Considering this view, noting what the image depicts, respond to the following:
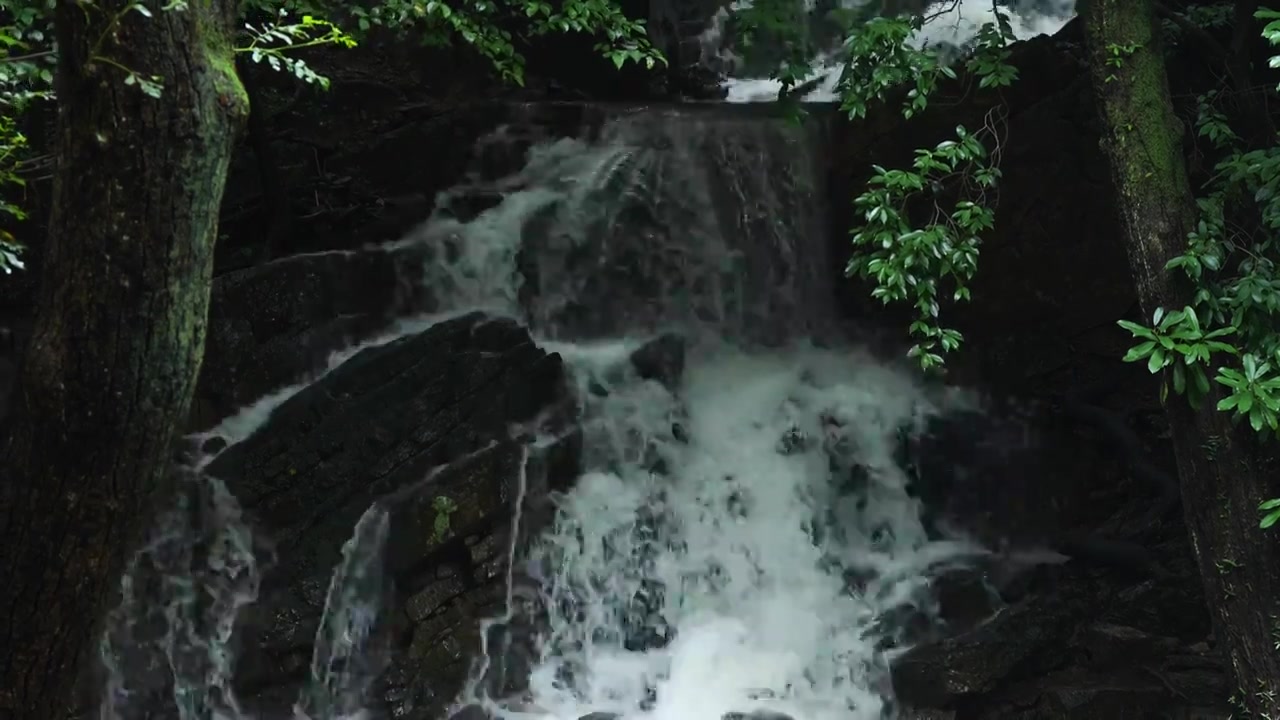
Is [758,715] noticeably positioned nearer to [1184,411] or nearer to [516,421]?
[516,421]

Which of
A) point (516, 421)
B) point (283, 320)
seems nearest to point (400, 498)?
point (516, 421)

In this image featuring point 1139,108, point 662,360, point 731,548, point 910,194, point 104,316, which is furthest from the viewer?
point 662,360

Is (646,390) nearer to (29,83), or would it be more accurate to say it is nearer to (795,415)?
(795,415)

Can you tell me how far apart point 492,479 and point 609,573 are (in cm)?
118

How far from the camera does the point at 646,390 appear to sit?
27.1ft

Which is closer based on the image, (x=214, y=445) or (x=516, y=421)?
(x=214, y=445)

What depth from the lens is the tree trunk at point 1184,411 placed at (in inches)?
194

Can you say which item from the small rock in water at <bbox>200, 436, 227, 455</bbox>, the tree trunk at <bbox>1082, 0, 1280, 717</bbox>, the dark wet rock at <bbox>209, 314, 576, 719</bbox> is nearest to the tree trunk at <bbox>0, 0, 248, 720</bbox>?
the dark wet rock at <bbox>209, 314, 576, 719</bbox>

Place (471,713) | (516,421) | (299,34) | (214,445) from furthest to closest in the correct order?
(516,421)
(214,445)
(471,713)
(299,34)

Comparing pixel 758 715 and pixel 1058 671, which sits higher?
pixel 1058 671

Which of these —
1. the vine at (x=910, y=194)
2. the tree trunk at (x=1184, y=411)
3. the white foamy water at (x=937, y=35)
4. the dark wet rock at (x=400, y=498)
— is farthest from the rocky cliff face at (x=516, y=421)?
the white foamy water at (x=937, y=35)

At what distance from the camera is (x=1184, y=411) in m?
5.07

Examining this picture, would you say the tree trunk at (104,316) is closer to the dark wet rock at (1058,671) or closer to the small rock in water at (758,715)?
the small rock in water at (758,715)

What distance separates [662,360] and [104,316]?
19.9ft
